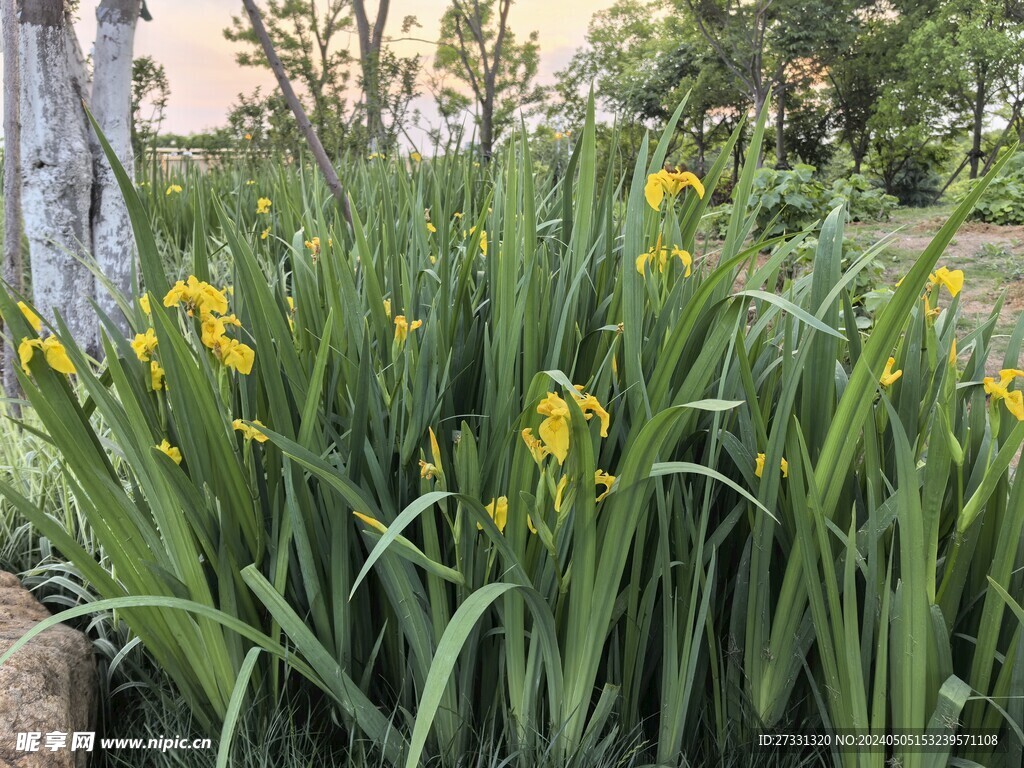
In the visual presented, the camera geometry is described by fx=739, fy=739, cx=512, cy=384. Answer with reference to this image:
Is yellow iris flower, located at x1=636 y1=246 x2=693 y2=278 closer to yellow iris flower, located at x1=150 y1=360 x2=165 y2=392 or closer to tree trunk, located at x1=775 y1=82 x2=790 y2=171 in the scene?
yellow iris flower, located at x1=150 y1=360 x2=165 y2=392

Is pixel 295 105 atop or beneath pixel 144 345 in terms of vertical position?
atop

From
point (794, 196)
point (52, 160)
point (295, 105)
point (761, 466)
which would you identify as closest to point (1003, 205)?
point (794, 196)

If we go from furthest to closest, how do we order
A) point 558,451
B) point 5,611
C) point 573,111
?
point 573,111 < point 5,611 < point 558,451

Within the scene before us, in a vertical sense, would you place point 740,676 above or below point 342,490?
below

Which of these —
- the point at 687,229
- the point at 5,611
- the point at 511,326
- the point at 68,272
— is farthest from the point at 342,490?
the point at 68,272

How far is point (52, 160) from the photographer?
2.77 metres

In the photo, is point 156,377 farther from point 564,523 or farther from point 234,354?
point 564,523

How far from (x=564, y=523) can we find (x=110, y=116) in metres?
2.98

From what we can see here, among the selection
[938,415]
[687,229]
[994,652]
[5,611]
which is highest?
[687,229]

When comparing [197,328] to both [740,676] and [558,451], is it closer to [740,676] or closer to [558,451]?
[558,451]

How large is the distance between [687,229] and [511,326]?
0.48 metres

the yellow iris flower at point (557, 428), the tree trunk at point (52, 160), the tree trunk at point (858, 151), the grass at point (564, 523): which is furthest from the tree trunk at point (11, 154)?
the tree trunk at point (858, 151)

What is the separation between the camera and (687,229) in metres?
1.30

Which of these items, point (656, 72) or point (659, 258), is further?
point (656, 72)
